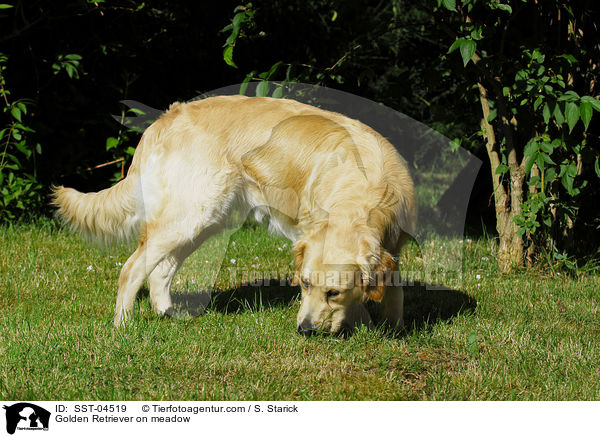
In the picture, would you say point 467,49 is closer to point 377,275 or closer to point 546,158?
point 546,158

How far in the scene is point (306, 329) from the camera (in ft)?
10.7

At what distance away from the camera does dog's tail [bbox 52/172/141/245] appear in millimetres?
3945

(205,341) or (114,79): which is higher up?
(114,79)

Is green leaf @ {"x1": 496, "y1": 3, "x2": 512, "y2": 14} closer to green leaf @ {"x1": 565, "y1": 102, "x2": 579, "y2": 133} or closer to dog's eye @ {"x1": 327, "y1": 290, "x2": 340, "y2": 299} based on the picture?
green leaf @ {"x1": 565, "y1": 102, "x2": 579, "y2": 133}

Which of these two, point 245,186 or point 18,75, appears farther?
point 18,75

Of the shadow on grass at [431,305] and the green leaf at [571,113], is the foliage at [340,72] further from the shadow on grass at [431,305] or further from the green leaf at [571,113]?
the shadow on grass at [431,305]

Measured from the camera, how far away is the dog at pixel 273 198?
127 inches

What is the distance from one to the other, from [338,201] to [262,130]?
0.73m

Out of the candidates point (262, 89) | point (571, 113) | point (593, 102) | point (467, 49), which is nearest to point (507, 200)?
point (571, 113)

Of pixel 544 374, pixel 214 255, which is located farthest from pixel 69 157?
pixel 544 374

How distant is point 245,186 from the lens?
12.6ft

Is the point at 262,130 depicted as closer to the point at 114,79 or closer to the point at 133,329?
the point at 133,329

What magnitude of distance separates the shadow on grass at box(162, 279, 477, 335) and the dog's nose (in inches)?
27.1

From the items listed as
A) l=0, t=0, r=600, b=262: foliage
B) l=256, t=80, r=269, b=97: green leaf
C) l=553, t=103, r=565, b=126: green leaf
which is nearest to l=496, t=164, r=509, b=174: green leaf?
l=0, t=0, r=600, b=262: foliage
